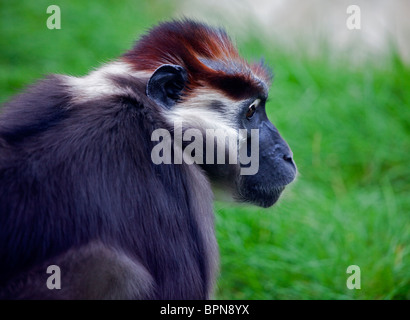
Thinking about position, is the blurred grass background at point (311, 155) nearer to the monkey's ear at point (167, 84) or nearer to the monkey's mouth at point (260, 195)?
the monkey's mouth at point (260, 195)

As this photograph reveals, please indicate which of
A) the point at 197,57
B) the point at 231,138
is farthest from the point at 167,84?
the point at 231,138

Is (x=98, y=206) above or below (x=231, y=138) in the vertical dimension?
below

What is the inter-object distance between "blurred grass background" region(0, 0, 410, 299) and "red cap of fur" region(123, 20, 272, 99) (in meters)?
0.66

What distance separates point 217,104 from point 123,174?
0.68 metres

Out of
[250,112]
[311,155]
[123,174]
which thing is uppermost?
[311,155]

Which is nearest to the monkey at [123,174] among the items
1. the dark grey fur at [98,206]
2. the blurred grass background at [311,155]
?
the dark grey fur at [98,206]

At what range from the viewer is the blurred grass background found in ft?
13.5

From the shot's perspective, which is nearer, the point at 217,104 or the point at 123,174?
the point at 123,174

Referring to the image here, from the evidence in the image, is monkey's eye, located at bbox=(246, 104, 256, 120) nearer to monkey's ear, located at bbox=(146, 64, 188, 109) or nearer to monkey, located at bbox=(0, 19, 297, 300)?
monkey, located at bbox=(0, 19, 297, 300)

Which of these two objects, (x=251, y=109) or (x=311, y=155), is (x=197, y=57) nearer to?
(x=251, y=109)

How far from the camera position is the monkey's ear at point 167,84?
2744mm

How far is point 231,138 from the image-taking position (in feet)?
9.52

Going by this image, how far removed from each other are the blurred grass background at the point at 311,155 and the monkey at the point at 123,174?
581 mm
